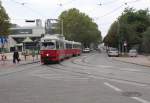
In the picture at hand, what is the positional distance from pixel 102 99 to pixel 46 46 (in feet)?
103

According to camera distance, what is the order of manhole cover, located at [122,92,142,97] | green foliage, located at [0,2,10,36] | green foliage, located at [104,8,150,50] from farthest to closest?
green foliage, located at [104,8,150,50]
green foliage, located at [0,2,10,36]
manhole cover, located at [122,92,142,97]

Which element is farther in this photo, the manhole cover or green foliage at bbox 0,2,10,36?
green foliage at bbox 0,2,10,36

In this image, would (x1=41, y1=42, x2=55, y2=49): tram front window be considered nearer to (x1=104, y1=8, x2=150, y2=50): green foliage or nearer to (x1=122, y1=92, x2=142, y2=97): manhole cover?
(x1=122, y1=92, x2=142, y2=97): manhole cover

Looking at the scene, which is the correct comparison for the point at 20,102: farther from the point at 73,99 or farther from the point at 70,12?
the point at 70,12

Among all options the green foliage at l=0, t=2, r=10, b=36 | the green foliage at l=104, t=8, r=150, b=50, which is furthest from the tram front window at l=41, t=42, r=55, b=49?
the green foliage at l=104, t=8, r=150, b=50

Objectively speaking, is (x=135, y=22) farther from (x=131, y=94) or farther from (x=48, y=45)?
(x=131, y=94)

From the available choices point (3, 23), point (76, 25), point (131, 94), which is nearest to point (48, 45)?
point (131, 94)

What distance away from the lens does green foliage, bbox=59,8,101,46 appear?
453 feet

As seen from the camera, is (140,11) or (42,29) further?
(42,29)

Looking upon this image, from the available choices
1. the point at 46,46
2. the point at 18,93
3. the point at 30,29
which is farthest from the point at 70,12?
the point at 18,93

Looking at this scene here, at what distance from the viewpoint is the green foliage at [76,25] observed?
453ft

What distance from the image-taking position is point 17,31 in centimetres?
16038

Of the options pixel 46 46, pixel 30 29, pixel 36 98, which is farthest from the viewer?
pixel 30 29

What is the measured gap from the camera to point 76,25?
13825 cm
